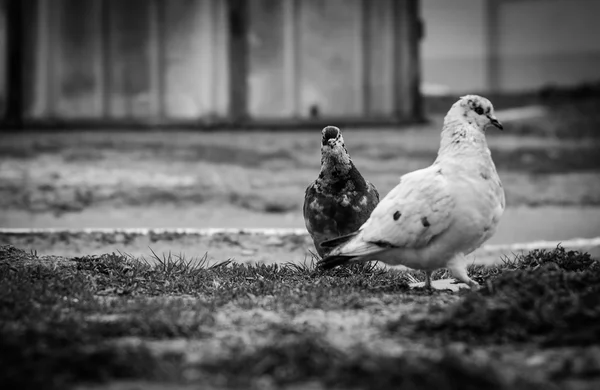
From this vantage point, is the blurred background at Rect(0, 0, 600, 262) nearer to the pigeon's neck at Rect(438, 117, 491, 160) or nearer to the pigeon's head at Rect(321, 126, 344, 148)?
the pigeon's head at Rect(321, 126, 344, 148)

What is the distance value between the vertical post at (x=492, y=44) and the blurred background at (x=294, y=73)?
0.07 feet

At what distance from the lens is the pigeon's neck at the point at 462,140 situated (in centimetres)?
539

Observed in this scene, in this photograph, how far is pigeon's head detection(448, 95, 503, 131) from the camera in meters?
5.54

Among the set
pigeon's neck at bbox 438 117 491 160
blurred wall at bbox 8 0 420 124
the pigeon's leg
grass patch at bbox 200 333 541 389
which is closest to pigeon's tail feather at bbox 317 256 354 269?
the pigeon's leg

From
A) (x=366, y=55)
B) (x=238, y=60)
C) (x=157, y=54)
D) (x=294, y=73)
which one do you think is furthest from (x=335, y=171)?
(x=157, y=54)

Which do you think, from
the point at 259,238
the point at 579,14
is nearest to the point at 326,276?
the point at 259,238

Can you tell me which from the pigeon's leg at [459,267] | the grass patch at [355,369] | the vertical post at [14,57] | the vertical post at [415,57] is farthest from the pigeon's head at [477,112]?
the vertical post at [14,57]

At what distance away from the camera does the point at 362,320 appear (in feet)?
14.8

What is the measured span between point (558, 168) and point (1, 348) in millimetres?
11693

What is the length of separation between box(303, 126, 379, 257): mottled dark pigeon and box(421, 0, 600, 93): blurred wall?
9472 mm

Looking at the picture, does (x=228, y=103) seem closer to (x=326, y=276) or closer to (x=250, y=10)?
(x=250, y=10)

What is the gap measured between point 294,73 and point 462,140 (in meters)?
10.2

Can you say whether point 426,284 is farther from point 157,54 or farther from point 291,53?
point 157,54

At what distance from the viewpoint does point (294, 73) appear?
15.3 m
